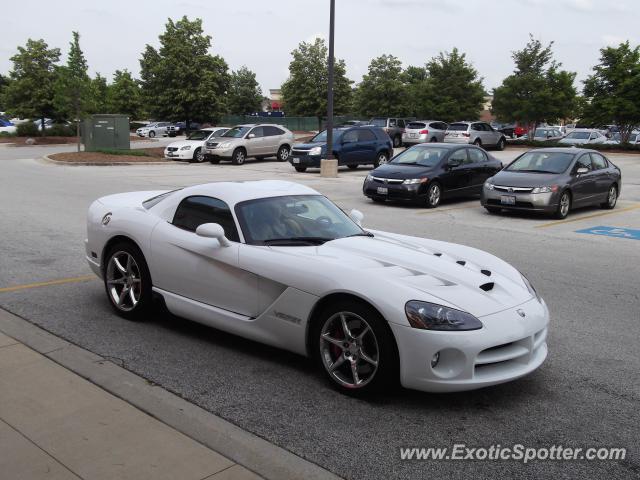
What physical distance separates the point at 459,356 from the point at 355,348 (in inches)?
26.7

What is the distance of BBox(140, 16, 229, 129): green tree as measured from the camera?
1501 inches

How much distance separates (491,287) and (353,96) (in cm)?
5180

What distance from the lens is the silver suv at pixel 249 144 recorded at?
92.1ft

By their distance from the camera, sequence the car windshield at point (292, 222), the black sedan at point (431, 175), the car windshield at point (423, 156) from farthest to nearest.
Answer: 1. the car windshield at point (423, 156)
2. the black sedan at point (431, 175)
3. the car windshield at point (292, 222)

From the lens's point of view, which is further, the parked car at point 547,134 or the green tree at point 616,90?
the parked car at point 547,134

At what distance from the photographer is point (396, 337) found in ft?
13.6

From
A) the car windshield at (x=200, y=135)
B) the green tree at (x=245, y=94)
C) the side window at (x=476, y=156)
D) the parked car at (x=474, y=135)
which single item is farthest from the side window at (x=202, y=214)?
the green tree at (x=245, y=94)

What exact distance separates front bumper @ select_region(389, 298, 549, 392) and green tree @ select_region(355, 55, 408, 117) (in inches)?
1843

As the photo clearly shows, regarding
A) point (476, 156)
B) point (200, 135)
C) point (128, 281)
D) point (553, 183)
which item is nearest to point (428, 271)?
point (128, 281)

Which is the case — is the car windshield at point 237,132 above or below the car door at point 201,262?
above

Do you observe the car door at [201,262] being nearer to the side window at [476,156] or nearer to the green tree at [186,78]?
the side window at [476,156]

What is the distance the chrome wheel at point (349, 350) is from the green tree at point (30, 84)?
141 feet

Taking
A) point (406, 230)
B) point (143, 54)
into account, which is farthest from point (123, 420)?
point (143, 54)

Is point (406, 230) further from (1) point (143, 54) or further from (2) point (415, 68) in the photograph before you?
(2) point (415, 68)
